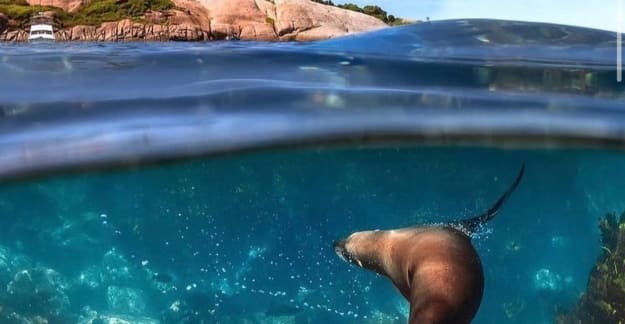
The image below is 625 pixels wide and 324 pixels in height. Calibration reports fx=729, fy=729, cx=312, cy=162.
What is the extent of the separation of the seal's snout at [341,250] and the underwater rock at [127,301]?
233 cm

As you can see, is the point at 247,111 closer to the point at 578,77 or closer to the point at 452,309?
the point at 452,309

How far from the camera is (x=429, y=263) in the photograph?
6.72 m

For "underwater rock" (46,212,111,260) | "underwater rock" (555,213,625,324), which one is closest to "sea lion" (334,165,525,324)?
"underwater rock" (46,212,111,260)

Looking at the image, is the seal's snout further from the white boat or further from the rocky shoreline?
the white boat

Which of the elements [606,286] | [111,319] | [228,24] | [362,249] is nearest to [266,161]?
[362,249]

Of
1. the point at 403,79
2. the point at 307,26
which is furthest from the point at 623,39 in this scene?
the point at 307,26

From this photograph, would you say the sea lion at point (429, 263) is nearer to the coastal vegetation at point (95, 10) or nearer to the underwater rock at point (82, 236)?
the underwater rock at point (82, 236)

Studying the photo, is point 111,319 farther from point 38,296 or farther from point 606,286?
point 606,286

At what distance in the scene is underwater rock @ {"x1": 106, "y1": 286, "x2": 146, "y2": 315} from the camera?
27.7 feet

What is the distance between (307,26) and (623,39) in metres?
35.7

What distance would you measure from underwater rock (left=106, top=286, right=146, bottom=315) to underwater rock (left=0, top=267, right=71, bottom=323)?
520mm

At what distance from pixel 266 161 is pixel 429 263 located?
118 inches

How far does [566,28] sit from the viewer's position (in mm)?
9508

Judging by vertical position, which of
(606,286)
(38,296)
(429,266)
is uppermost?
(429,266)
